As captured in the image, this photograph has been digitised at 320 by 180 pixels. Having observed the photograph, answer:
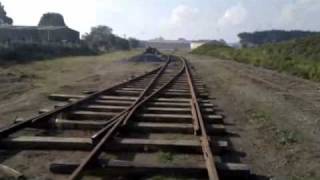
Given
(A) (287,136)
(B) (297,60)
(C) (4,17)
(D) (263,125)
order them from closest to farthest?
(A) (287,136), (D) (263,125), (B) (297,60), (C) (4,17)

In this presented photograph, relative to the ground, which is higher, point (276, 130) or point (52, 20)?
point (52, 20)

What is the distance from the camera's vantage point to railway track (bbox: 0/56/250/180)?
5.56 metres

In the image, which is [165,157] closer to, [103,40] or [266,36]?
[103,40]

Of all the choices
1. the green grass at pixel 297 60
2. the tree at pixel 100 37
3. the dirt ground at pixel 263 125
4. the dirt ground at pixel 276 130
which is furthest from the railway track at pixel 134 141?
the tree at pixel 100 37

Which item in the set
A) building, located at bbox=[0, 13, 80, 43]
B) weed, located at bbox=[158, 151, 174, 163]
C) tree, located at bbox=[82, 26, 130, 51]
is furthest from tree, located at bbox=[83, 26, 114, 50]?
weed, located at bbox=[158, 151, 174, 163]

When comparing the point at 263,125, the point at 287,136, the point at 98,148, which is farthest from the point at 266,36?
the point at 98,148

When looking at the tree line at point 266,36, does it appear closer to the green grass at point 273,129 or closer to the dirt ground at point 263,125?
the dirt ground at point 263,125

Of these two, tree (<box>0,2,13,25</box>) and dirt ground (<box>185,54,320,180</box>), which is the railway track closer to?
dirt ground (<box>185,54,320,180</box>)

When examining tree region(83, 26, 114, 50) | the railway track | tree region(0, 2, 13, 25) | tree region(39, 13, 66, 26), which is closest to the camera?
the railway track

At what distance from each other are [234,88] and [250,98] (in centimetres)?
337

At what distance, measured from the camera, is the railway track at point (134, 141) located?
5.56m

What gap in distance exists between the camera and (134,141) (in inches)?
268

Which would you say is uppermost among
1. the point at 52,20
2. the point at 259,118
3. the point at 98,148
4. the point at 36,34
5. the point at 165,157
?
the point at 52,20

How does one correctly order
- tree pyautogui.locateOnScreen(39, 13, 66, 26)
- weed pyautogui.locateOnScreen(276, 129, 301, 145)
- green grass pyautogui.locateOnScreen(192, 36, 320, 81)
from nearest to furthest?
weed pyautogui.locateOnScreen(276, 129, 301, 145) < green grass pyautogui.locateOnScreen(192, 36, 320, 81) < tree pyautogui.locateOnScreen(39, 13, 66, 26)
